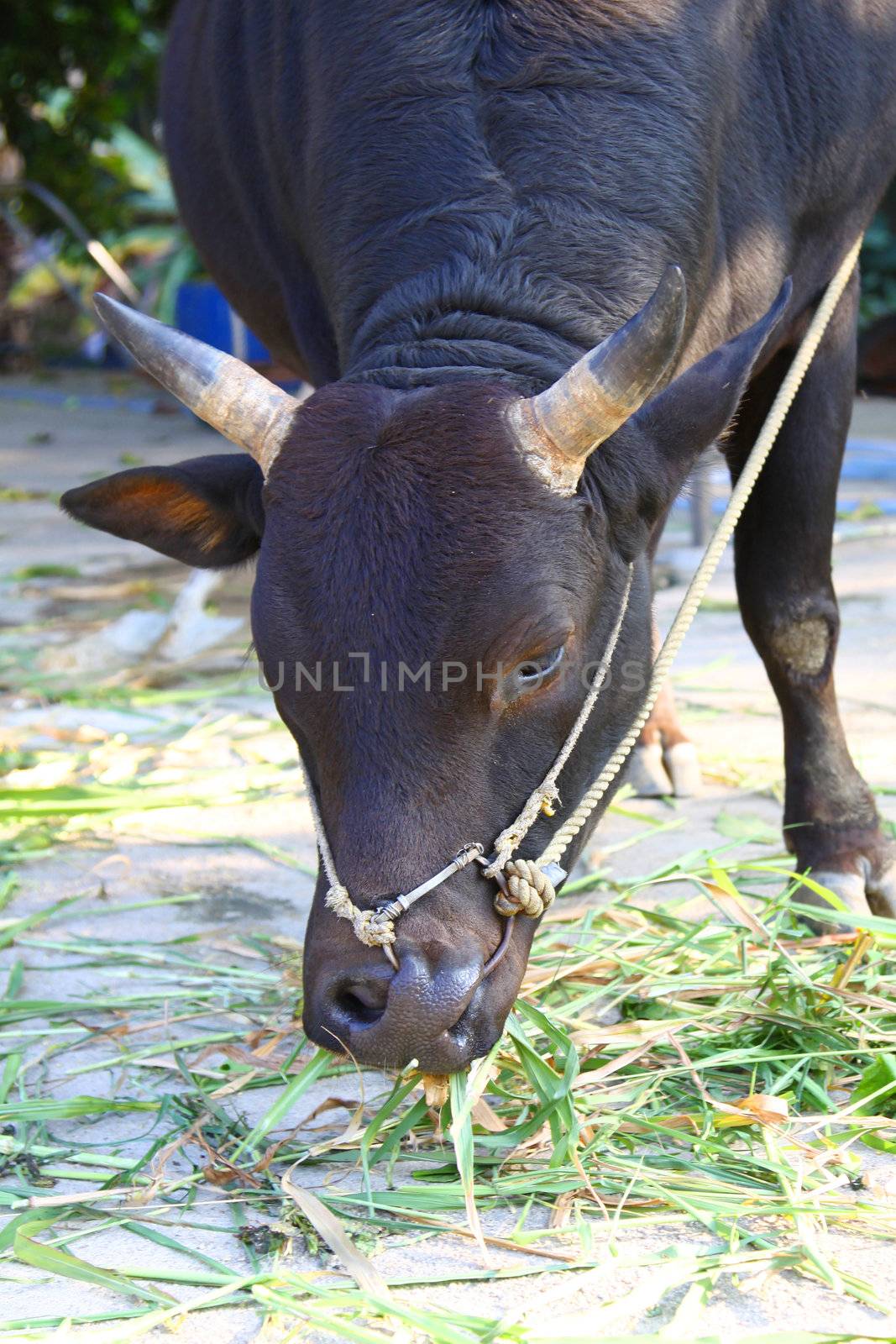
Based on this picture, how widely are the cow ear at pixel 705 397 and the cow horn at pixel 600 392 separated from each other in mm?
230

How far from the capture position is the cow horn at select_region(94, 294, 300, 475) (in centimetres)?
259

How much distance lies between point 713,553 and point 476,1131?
1214 mm

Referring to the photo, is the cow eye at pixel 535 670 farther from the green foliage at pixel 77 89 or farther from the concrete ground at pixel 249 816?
the green foliage at pixel 77 89

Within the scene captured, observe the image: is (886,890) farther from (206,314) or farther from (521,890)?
(206,314)

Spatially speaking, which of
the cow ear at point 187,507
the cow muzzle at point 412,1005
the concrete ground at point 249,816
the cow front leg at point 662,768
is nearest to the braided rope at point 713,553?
the cow muzzle at point 412,1005

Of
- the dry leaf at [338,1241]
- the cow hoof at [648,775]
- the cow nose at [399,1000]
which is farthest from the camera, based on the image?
the cow hoof at [648,775]

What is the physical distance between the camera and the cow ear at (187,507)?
2.91 metres

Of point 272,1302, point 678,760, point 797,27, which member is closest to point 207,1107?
point 272,1302

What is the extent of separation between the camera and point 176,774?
15.5 feet

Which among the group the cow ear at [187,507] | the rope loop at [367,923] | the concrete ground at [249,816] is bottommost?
the concrete ground at [249,816]

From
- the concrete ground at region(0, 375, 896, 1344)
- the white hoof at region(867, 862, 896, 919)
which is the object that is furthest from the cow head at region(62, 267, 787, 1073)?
the white hoof at region(867, 862, 896, 919)

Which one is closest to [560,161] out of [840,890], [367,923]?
[367,923]

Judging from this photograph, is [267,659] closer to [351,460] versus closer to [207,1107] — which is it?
[351,460]

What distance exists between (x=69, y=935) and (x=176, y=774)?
1.14 meters
